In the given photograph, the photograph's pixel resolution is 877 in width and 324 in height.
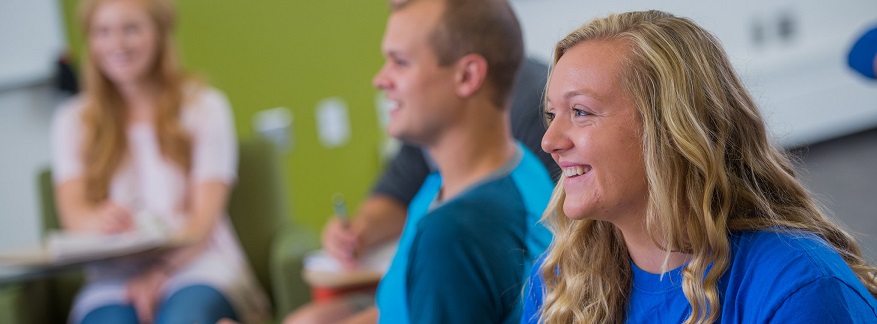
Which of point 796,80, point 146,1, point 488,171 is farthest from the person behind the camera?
point 796,80

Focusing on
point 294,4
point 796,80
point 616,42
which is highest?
point 616,42

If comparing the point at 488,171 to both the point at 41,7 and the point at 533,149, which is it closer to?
the point at 533,149

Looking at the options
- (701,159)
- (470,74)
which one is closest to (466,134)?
(470,74)

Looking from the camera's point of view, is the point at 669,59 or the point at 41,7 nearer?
the point at 669,59

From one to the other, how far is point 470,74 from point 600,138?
57 cm

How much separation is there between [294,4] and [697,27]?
2985 millimetres

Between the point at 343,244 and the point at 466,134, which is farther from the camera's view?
the point at 343,244

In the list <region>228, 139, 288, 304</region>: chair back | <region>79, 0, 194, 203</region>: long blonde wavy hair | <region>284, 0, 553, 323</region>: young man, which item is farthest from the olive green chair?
<region>284, 0, 553, 323</region>: young man

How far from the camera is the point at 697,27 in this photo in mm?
1206

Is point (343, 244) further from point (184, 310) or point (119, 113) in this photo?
point (119, 113)

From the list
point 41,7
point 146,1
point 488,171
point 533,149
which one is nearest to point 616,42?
point 488,171

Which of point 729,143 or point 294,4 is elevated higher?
point 729,143

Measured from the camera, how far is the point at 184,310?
2.60 m

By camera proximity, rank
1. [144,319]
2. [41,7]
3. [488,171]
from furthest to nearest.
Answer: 1. [41,7]
2. [144,319]
3. [488,171]
